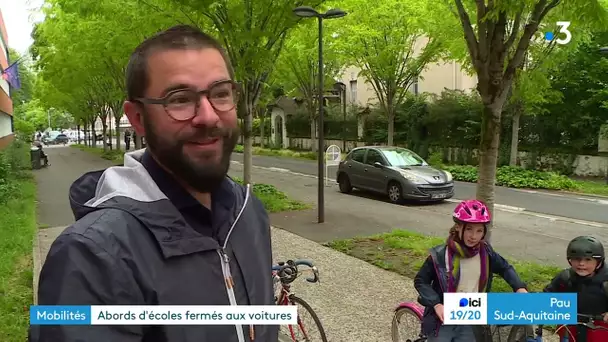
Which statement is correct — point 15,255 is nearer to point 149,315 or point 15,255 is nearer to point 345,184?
point 149,315

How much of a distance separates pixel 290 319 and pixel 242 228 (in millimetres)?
399

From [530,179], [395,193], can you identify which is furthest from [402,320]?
Result: [530,179]

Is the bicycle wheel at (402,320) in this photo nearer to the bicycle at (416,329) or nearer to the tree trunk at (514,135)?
the bicycle at (416,329)

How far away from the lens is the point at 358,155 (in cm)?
1623

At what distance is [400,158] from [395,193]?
1.32 m

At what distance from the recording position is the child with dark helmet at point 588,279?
3.15 metres

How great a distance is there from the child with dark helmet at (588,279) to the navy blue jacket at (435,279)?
312 mm

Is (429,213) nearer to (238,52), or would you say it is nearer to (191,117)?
(238,52)

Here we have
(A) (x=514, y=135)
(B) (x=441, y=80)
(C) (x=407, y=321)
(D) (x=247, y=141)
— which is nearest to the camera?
(C) (x=407, y=321)

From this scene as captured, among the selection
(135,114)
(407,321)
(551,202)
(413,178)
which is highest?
(135,114)

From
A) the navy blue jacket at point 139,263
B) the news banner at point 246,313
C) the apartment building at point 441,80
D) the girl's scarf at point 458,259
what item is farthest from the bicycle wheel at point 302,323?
the apartment building at point 441,80

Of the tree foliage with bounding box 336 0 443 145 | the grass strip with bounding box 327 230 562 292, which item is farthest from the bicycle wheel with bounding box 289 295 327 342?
the tree foliage with bounding box 336 0 443 145

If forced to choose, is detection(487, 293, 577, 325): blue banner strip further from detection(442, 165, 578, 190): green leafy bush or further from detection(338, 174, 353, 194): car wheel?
detection(442, 165, 578, 190): green leafy bush

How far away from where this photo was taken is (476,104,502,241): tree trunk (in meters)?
5.98
